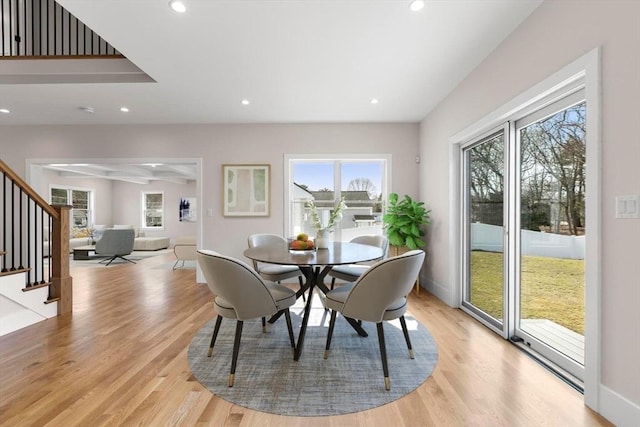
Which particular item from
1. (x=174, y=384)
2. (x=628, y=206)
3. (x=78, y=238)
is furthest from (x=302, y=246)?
(x=78, y=238)

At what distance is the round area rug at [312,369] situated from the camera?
68.0 inches

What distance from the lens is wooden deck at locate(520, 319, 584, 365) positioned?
1.98 metres

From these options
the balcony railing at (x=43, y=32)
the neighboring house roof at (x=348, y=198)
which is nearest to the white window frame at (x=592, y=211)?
the neighboring house roof at (x=348, y=198)

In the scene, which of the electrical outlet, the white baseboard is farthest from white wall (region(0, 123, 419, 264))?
the white baseboard

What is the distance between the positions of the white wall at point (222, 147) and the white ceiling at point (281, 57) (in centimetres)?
Answer: 34

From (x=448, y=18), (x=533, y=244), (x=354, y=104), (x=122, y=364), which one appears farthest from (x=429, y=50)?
(x=122, y=364)

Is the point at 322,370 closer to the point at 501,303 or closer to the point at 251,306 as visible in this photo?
the point at 251,306

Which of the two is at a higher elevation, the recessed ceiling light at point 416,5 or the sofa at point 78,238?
the recessed ceiling light at point 416,5

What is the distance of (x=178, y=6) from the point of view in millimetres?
1941

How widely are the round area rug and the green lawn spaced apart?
2.68 feet

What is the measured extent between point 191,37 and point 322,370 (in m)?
2.74

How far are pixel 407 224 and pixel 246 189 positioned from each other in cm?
248

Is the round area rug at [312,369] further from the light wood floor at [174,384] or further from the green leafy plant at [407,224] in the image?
the green leafy plant at [407,224]

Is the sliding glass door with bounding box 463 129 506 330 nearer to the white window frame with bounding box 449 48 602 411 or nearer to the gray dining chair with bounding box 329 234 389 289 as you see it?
the white window frame with bounding box 449 48 602 411
